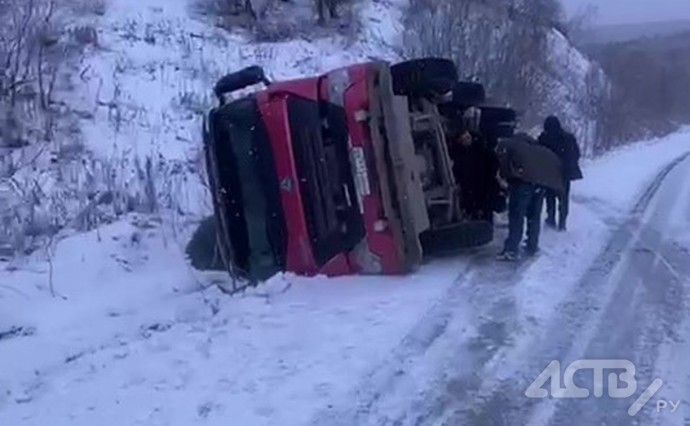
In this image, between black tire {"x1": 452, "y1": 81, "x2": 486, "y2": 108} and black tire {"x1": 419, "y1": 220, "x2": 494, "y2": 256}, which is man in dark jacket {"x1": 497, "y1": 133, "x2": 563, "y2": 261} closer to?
black tire {"x1": 419, "y1": 220, "x2": 494, "y2": 256}

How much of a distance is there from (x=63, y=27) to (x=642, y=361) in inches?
503

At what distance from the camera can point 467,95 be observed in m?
10.6

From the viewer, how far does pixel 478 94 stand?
425 inches

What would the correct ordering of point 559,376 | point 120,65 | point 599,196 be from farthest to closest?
point 120,65 < point 599,196 < point 559,376

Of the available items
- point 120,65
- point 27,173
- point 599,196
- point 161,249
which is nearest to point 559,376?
point 161,249

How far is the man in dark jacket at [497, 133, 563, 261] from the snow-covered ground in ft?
1.01

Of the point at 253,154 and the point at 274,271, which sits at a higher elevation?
the point at 253,154

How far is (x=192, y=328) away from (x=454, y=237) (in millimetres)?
2914

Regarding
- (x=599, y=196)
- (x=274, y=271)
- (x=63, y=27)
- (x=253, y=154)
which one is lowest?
(x=599, y=196)

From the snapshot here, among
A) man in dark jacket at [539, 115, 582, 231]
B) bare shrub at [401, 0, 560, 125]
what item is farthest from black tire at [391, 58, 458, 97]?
bare shrub at [401, 0, 560, 125]

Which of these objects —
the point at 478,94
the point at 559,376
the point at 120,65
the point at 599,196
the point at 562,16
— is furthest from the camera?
the point at 562,16

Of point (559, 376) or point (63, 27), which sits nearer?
point (559, 376)

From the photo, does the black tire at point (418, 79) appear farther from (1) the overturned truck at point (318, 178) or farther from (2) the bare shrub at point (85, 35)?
(2) the bare shrub at point (85, 35)

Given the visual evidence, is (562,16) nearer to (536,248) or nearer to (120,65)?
Result: (120,65)
